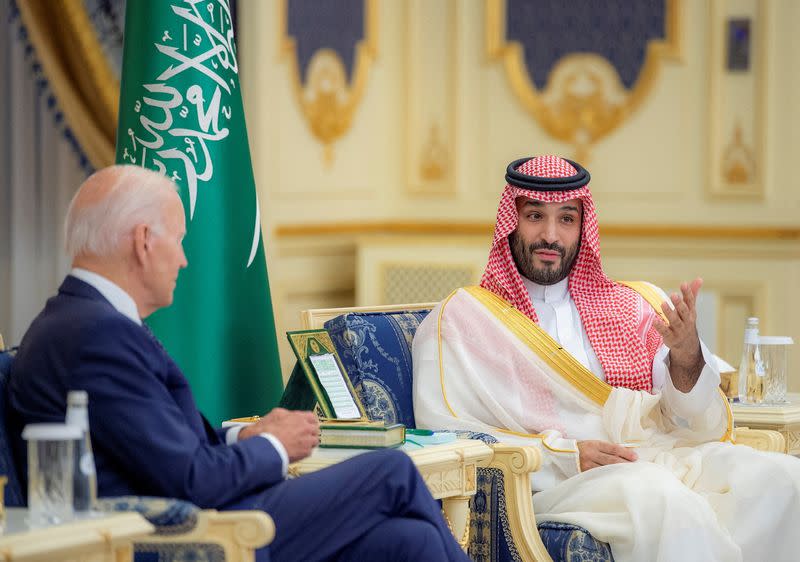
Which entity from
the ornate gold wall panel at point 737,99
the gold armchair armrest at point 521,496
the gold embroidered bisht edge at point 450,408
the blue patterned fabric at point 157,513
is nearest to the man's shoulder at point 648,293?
the gold embroidered bisht edge at point 450,408

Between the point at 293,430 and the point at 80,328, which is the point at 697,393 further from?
the point at 80,328

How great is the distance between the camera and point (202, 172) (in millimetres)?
3916

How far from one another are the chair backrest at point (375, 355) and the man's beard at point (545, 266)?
38 centimetres

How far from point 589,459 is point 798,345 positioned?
3622mm

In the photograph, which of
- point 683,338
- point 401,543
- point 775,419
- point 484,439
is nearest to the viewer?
point 401,543

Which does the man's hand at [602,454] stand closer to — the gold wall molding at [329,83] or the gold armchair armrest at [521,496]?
the gold armchair armrest at [521,496]

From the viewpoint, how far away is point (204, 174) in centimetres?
392

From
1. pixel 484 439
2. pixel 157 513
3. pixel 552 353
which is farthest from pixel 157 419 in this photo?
pixel 552 353

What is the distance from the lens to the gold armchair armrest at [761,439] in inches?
148

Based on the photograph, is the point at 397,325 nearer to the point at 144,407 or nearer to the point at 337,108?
the point at 144,407

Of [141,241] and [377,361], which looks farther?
[377,361]

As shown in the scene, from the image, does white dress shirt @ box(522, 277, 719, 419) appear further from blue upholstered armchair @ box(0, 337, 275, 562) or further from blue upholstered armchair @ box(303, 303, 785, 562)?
blue upholstered armchair @ box(0, 337, 275, 562)

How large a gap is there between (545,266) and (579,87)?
361 cm

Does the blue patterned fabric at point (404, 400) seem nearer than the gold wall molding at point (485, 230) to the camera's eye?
Yes
